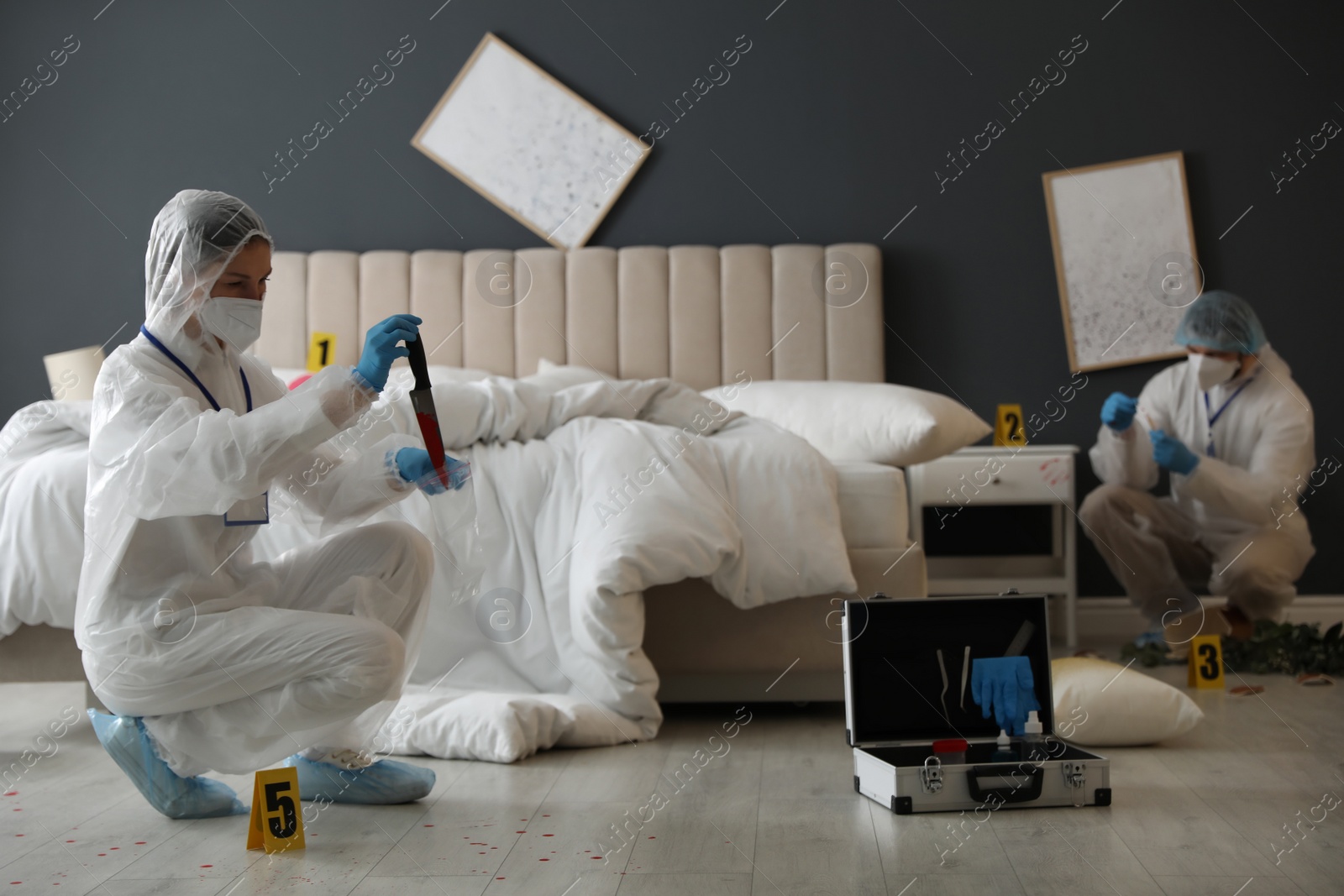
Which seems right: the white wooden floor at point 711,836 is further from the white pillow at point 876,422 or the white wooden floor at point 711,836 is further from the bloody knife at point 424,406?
the white pillow at point 876,422

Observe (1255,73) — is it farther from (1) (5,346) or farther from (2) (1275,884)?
(1) (5,346)

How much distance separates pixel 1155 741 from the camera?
222 cm

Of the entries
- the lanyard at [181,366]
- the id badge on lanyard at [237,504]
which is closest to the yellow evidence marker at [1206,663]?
the id badge on lanyard at [237,504]

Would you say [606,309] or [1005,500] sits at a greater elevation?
[606,309]

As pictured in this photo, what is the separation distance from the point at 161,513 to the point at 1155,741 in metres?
1.78

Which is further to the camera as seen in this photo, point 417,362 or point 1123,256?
point 1123,256

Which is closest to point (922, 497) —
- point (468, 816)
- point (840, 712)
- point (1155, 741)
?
point (840, 712)

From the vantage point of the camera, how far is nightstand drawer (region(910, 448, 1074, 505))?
137 inches

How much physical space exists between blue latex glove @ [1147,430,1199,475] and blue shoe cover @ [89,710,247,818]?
2466 mm

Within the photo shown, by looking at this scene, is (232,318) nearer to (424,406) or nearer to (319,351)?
(424,406)

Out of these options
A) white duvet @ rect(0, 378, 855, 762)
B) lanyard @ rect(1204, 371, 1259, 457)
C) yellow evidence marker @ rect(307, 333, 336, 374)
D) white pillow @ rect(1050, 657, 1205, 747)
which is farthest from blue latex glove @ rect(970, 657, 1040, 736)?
yellow evidence marker @ rect(307, 333, 336, 374)

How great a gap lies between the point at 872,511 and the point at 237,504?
4.55ft

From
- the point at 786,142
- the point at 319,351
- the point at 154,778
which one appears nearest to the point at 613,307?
the point at 786,142

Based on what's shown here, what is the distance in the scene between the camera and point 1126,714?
7.13 feet
